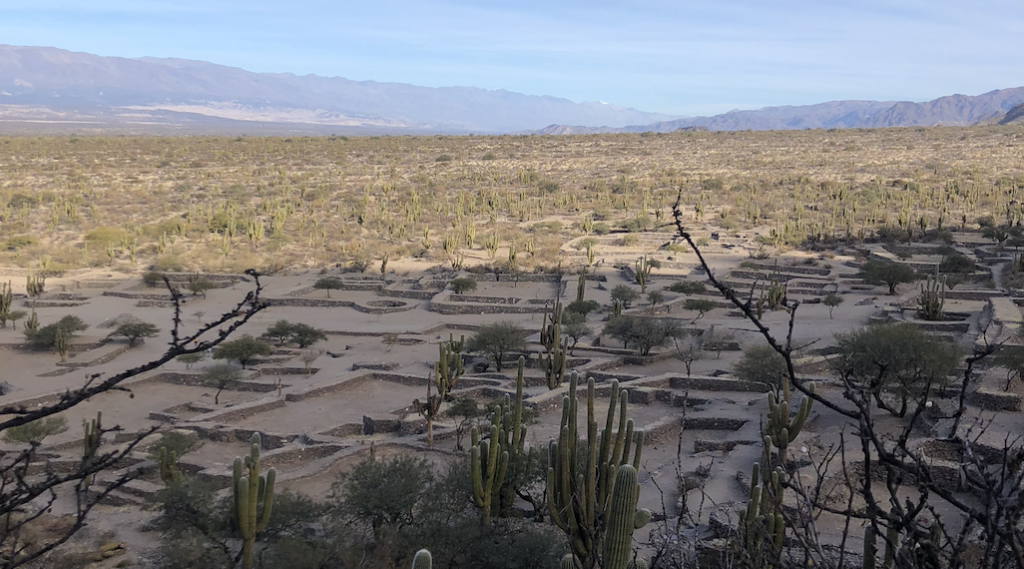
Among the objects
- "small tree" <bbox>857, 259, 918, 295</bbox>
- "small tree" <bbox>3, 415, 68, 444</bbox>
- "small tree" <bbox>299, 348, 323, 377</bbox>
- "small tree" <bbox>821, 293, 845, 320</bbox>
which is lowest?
"small tree" <bbox>299, 348, 323, 377</bbox>

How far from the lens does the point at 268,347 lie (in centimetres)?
A: 1903

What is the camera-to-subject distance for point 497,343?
1833cm

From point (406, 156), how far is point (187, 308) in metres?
44.9

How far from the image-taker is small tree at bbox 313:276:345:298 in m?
26.4

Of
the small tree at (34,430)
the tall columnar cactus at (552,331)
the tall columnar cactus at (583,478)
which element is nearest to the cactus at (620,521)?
the tall columnar cactus at (583,478)

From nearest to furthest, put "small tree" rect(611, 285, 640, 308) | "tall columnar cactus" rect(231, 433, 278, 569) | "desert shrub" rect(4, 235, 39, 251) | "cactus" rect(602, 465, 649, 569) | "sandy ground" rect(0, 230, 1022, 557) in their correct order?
"cactus" rect(602, 465, 649, 569) < "tall columnar cactus" rect(231, 433, 278, 569) < "sandy ground" rect(0, 230, 1022, 557) < "small tree" rect(611, 285, 640, 308) < "desert shrub" rect(4, 235, 39, 251)

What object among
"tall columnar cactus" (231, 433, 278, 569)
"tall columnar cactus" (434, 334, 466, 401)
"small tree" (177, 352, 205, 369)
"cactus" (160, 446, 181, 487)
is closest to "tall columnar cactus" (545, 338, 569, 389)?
"tall columnar cactus" (434, 334, 466, 401)

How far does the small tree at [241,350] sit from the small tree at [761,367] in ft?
35.1

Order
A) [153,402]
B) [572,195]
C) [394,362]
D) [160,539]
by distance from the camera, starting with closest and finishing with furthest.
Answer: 1. [160,539]
2. [153,402]
3. [394,362]
4. [572,195]

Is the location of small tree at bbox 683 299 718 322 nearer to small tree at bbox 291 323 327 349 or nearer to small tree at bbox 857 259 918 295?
small tree at bbox 857 259 918 295

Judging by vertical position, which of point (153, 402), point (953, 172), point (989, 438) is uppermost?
point (953, 172)

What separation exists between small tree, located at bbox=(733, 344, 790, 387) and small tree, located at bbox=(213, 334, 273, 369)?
10.7 meters

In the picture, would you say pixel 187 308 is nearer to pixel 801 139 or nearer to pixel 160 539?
pixel 160 539

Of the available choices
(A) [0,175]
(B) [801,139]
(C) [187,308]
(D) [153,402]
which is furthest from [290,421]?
(B) [801,139]
